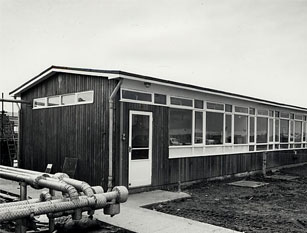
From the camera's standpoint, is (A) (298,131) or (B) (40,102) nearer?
(B) (40,102)

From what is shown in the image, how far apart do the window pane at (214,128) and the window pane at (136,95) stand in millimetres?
3142

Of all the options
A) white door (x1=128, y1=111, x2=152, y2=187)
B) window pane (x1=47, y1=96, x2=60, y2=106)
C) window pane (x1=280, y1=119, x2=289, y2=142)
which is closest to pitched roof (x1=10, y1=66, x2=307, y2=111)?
window pane (x1=47, y1=96, x2=60, y2=106)

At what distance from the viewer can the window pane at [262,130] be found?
15188 millimetres

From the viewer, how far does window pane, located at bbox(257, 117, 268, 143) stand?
49.8ft

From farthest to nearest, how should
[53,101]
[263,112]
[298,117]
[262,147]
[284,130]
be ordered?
[298,117] → [284,130] → [263,112] → [262,147] → [53,101]

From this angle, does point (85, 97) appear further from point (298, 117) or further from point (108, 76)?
point (298, 117)

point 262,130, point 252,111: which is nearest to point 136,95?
point 252,111

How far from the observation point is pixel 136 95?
929 cm

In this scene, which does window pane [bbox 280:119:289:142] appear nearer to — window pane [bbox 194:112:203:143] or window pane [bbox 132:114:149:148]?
window pane [bbox 194:112:203:143]

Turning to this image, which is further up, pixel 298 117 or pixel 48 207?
pixel 298 117

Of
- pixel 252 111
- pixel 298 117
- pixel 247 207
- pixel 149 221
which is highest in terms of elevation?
pixel 252 111

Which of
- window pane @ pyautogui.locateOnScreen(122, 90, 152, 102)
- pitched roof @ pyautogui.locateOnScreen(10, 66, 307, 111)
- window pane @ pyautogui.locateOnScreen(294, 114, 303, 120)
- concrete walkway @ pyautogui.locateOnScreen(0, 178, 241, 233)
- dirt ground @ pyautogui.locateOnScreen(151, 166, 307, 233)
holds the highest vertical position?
pitched roof @ pyautogui.locateOnScreen(10, 66, 307, 111)

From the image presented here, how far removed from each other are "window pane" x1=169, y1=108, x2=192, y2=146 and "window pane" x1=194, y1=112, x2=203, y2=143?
331mm

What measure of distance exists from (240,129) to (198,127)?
10.2ft
